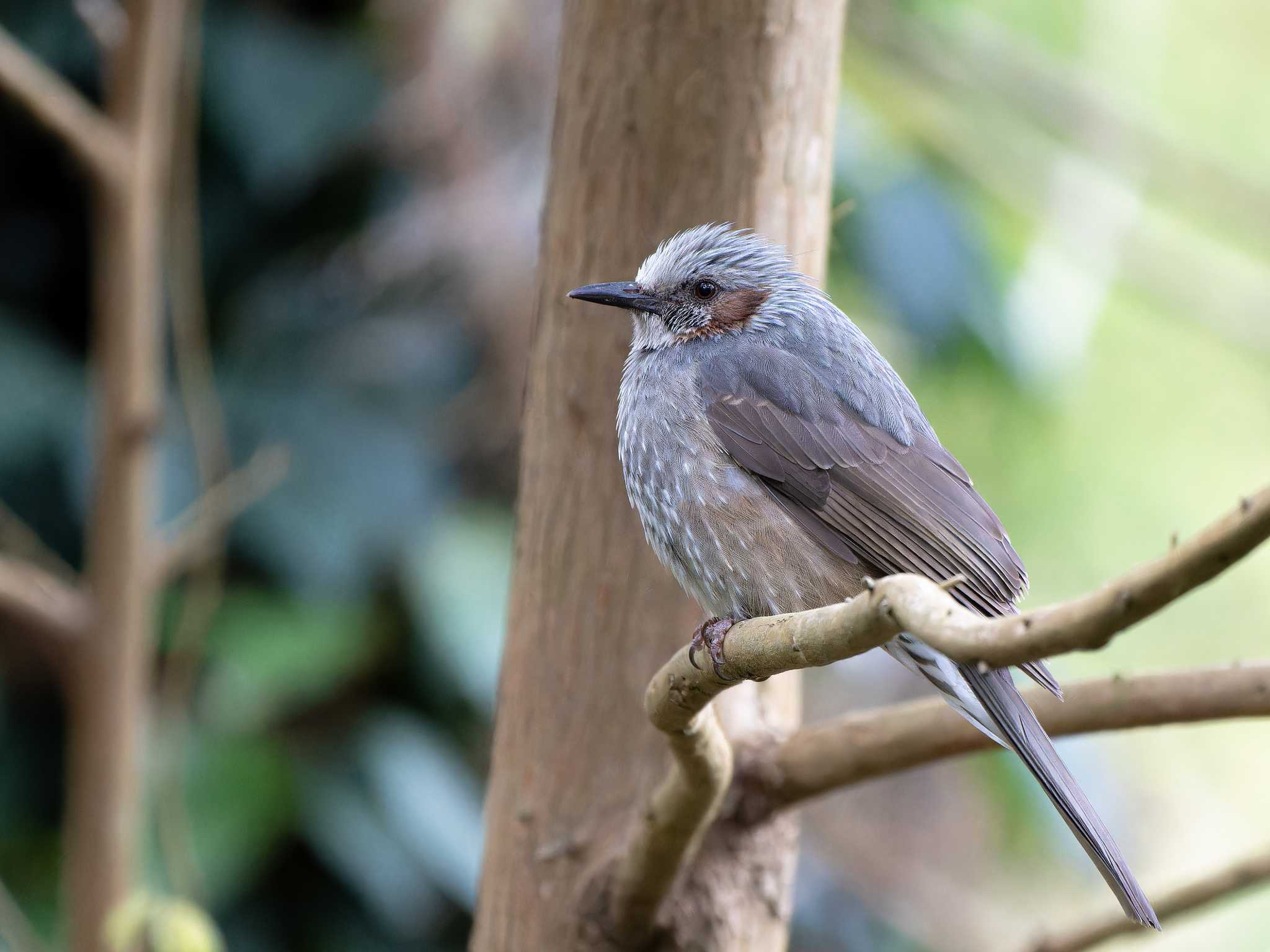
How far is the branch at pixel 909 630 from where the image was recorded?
104 centimetres

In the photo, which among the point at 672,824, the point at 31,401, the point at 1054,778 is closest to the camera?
the point at 1054,778

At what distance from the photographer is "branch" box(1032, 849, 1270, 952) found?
7.14 ft

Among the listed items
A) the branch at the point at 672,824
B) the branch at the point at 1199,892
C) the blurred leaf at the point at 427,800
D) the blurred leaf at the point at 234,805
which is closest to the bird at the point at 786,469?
the branch at the point at 672,824

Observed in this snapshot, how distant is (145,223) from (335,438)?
1.14 metres

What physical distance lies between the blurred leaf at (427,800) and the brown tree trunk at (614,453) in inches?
52.1

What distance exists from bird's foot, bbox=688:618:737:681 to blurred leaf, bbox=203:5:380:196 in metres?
2.28

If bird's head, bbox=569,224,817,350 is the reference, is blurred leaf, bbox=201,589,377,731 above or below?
below

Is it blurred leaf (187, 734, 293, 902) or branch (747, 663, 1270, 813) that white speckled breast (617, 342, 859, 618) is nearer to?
branch (747, 663, 1270, 813)

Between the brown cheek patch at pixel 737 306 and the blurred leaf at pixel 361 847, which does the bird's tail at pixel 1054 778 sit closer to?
the brown cheek patch at pixel 737 306

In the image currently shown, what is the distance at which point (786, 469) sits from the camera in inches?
87.4

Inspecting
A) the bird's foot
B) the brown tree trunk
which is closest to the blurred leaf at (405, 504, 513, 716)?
the brown tree trunk

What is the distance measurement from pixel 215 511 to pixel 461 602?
31.1 inches

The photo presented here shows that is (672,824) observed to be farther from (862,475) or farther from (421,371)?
(421,371)

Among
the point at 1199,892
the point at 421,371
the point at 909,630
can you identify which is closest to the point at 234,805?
the point at 421,371
